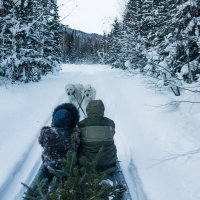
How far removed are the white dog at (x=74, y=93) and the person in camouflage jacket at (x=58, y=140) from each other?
451cm

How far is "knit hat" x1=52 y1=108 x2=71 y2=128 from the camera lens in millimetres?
5422

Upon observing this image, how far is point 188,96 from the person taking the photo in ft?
35.8

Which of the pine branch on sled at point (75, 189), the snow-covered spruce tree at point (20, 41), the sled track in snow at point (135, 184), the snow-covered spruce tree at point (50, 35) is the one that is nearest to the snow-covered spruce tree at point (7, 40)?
the snow-covered spruce tree at point (20, 41)

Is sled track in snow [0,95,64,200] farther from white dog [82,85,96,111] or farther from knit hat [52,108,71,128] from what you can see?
white dog [82,85,96,111]

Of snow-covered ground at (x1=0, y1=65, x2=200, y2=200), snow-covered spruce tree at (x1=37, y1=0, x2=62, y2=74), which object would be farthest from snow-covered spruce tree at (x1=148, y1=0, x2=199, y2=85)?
snow-covered spruce tree at (x1=37, y1=0, x2=62, y2=74)

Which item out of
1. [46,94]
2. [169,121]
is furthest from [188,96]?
[46,94]

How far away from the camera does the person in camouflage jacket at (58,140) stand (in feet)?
17.5

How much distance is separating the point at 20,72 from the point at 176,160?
12.9 m

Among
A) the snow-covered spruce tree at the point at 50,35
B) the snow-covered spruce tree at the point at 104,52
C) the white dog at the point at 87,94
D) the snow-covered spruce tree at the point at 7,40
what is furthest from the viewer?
the snow-covered spruce tree at the point at 104,52

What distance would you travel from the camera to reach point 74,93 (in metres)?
10.2

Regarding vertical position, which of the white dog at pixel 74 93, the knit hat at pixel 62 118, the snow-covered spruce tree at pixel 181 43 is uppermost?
the snow-covered spruce tree at pixel 181 43

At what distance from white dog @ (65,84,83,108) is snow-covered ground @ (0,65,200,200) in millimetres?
1038

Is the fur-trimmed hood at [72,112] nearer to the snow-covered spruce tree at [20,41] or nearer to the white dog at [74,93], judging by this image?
the white dog at [74,93]

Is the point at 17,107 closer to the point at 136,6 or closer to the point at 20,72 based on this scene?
the point at 20,72
